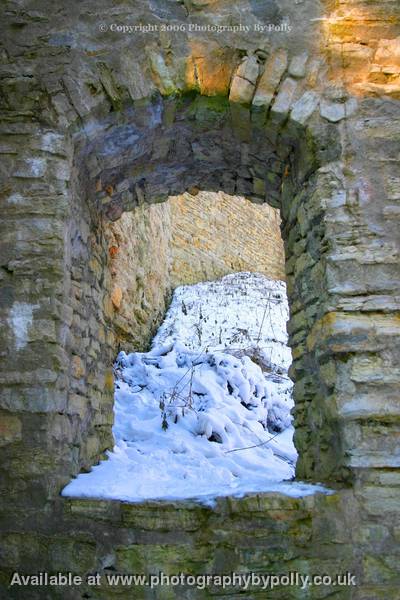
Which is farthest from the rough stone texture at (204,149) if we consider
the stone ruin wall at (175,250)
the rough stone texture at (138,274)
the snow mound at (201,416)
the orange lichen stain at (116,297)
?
the orange lichen stain at (116,297)

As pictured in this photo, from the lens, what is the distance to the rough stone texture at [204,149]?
266cm

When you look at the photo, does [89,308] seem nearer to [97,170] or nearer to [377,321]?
[97,170]

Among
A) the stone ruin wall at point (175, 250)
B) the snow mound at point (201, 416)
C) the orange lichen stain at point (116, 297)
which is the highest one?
the stone ruin wall at point (175, 250)

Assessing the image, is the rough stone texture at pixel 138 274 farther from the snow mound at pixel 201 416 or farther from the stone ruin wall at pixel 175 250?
the snow mound at pixel 201 416

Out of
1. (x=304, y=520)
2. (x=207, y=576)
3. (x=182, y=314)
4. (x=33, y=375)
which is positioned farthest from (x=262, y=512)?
(x=182, y=314)

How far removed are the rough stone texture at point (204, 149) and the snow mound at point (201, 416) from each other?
0.27m

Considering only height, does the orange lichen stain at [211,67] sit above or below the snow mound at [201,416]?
above

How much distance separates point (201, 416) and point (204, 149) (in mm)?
2354

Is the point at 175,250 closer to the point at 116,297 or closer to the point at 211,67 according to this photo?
the point at 116,297

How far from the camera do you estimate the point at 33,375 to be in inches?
110

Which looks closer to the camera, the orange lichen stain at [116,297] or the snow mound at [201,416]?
the snow mound at [201,416]

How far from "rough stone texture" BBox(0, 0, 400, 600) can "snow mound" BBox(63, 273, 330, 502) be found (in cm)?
27

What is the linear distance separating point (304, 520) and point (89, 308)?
193cm

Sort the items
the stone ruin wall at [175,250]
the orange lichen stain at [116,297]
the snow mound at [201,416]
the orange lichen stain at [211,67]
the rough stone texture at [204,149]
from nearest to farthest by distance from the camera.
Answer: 1. the rough stone texture at [204,149]
2. the snow mound at [201,416]
3. the orange lichen stain at [211,67]
4. the orange lichen stain at [116,297]
5. the stone ruin wall at [175,250]
